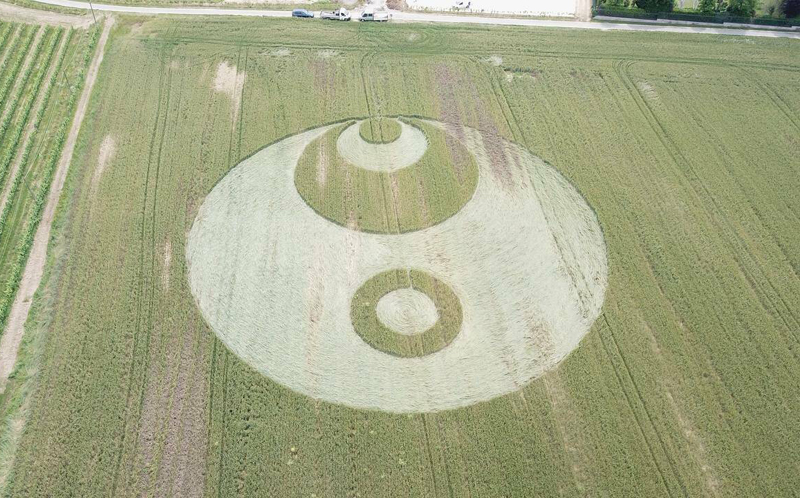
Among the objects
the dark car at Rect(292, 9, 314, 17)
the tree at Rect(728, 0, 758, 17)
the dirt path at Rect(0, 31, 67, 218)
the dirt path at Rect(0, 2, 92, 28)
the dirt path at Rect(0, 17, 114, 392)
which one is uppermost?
the dirt path at Rect(0, 2, 92, 28)

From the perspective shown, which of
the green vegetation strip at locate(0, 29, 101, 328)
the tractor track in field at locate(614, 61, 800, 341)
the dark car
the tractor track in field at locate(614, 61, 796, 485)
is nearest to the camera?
the green vegetation strip at locate(0, 29, 101, 328)

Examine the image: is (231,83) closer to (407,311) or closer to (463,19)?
(463,19)

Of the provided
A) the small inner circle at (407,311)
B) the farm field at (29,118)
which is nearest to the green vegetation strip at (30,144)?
the farm field at (29,118)

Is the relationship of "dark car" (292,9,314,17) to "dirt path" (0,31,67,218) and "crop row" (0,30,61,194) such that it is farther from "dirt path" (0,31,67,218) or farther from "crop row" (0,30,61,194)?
"crop row" (0,30,61,194)

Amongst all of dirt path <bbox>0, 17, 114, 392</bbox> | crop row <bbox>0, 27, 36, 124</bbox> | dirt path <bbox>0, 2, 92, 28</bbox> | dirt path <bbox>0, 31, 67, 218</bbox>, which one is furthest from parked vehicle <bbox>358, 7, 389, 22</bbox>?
crop row <bbox>0, 27, 36, 124</bbox>

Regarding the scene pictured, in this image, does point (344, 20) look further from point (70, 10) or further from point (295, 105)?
point (70, 10)
